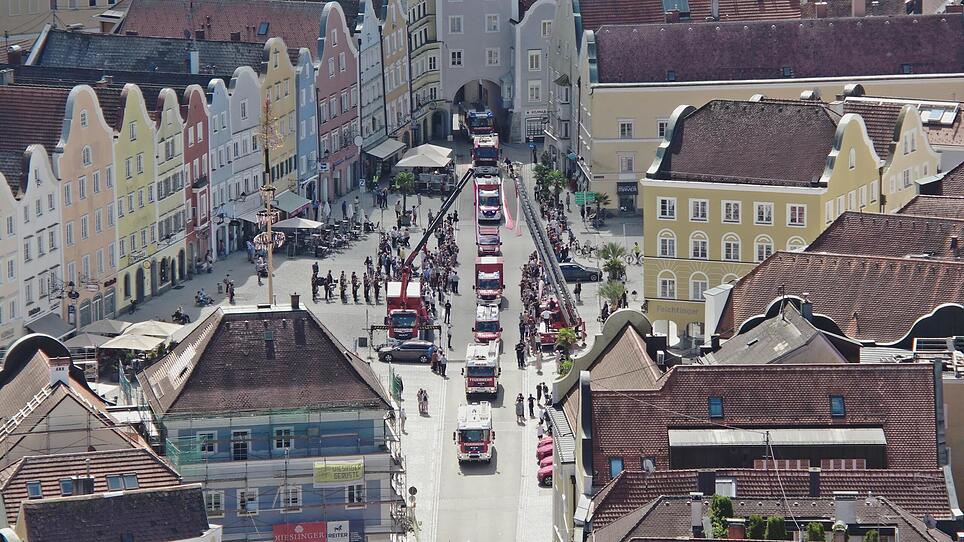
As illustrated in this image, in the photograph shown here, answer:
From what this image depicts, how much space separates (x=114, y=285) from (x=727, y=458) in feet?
204

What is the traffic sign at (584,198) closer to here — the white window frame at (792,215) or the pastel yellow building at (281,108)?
the pastel yellow building at (281,108)

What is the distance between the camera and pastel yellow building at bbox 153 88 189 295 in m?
173

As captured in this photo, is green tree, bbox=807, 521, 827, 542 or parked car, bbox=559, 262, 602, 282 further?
parked car, bbox=559, 262, 602, 282

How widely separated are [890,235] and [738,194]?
19020mm

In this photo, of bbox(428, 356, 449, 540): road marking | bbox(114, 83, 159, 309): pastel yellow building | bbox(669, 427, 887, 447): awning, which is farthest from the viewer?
bbox(114, 83, 159, 309): pastel yellow building

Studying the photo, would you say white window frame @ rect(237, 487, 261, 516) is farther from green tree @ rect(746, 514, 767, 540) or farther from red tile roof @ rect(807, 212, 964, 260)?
red tile roof @ rect(807, 212, 964, 260)

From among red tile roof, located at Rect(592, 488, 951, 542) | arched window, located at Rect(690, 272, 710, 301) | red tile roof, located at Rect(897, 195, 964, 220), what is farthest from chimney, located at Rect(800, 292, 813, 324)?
arched window, located at Rect(690, 272, 710, 301)

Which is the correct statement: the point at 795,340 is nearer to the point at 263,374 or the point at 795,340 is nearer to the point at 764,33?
the point at 263,374

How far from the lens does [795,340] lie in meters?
120

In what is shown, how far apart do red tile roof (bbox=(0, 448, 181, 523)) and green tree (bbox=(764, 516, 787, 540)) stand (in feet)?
74.6

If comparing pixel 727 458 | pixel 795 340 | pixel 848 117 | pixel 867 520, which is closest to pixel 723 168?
pixel 848 117

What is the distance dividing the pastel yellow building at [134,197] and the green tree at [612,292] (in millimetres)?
24011

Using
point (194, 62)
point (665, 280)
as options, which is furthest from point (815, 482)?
point (194, 62)

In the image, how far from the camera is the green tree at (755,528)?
318 ft
